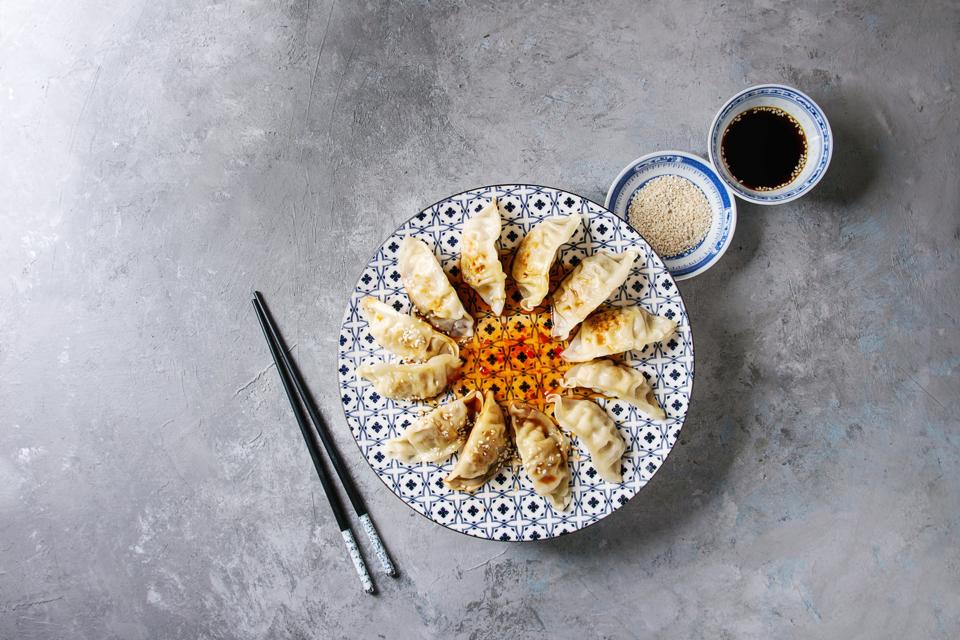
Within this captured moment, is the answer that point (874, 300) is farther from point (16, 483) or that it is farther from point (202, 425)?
point (16, 483)

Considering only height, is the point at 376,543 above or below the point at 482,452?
Result: below

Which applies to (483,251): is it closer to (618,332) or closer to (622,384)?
(618,332)

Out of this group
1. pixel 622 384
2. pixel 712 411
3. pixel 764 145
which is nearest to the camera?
pixel 622 384

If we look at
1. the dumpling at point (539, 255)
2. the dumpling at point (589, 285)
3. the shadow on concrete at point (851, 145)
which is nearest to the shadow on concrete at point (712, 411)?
the shadow on concrete at point (851, 145)

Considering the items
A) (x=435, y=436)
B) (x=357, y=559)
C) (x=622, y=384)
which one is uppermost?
(x=435, y=436)

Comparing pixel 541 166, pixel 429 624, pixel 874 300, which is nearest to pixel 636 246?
pixel 541 166

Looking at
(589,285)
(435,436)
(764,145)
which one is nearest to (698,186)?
(764,145)

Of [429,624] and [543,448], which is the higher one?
[543,448]
